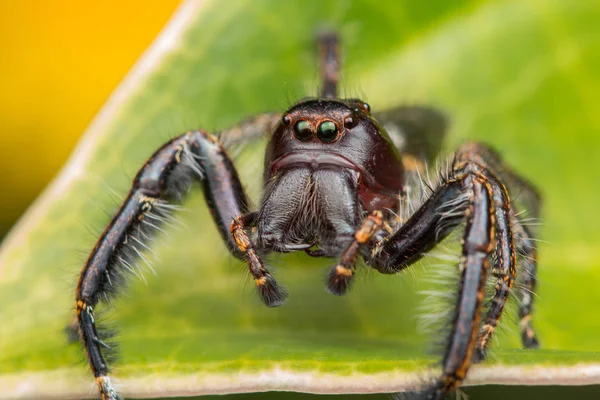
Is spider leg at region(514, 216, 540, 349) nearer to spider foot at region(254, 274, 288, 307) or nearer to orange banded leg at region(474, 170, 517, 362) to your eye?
orange banded leg at region(474, 170, 517, 362)

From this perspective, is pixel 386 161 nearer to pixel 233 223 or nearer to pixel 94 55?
pixel 233 223

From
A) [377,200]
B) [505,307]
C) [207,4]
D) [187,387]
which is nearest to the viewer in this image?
[187,387]

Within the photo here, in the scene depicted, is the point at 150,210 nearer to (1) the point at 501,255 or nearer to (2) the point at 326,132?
(2) the point at 326,132

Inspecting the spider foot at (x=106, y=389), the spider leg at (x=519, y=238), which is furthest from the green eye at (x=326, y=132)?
the spider foot at (x=106, y=389)

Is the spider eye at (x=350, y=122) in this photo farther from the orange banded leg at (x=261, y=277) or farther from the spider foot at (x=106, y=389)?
the spider foot at (x=106, y=389)

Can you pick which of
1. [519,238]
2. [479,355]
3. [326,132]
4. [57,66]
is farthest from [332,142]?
[57,66]

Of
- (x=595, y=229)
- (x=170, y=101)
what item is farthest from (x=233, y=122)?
(x=595, y=229)

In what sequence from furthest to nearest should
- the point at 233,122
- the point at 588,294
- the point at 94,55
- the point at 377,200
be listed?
the point at 94,55 → the point at 233,122 → the point at 588,294 → the point at 377,200
